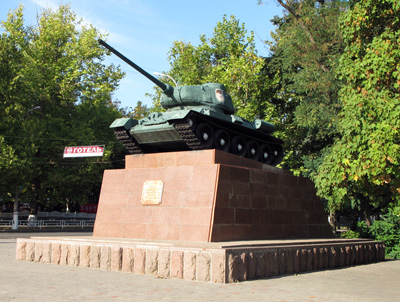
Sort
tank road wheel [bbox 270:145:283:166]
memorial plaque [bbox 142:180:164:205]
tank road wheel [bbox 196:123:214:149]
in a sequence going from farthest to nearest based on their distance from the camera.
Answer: tank road wheel [bbox 270:145:283:166]
tank road wheel [bbox 196:123:214:149]
memorial plaque [bbox 142:180:164:205]

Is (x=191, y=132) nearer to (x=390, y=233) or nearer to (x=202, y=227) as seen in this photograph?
(x=202, y=227)

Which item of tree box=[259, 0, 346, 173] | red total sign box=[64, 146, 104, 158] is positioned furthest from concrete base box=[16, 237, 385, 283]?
red total sign box=[64, 146, 104, 158]

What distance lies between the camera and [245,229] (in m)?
11.7

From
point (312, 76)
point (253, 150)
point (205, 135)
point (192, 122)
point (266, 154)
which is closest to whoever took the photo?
point (192, 122)

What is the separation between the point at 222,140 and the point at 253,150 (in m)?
1.83

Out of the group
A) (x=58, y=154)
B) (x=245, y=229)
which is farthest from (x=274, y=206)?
(x=58, y=154)

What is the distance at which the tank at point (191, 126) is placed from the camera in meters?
12.8

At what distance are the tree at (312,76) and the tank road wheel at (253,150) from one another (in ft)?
26.8

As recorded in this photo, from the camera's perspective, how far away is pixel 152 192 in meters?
12.2

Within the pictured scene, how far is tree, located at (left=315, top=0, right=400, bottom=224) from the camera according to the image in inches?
418

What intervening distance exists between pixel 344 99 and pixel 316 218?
405 centimetres

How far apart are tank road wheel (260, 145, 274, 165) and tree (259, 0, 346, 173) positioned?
24.4 ft

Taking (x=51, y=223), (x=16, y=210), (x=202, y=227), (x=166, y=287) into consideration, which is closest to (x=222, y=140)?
(x=202, y=227)

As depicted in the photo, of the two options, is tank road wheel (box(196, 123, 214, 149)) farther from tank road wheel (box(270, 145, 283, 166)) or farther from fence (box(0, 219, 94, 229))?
fence (box(0, 219, 94, 229))
